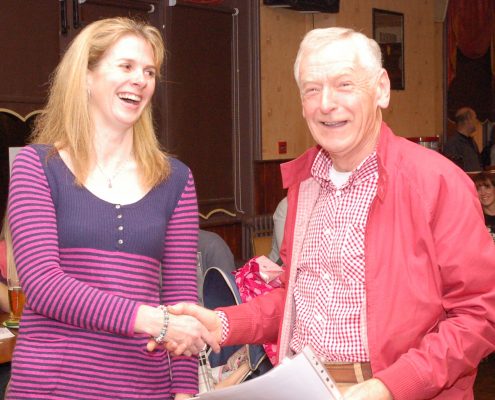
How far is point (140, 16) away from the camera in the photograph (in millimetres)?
6551

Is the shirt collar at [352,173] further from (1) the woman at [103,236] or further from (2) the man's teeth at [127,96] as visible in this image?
(2) the man's teeth at [127,96]

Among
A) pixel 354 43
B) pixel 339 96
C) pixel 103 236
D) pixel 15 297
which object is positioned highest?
pixel 354 43

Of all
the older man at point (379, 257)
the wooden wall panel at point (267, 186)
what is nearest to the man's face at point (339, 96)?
the older man at point (379, 257)

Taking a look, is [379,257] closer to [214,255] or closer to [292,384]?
[292,384]

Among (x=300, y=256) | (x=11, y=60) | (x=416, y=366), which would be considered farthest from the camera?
(x=11, y=60)

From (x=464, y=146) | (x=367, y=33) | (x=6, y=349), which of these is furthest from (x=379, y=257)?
(x=464, y=146)

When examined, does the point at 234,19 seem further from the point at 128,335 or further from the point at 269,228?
the point at 128,335

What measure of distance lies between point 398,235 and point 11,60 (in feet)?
13.7

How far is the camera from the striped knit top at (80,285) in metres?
1.92

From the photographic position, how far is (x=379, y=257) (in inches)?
74.8

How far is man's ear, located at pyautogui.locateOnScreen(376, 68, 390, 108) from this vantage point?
2.02 metres

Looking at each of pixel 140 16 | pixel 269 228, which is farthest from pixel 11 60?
pixel 269 228

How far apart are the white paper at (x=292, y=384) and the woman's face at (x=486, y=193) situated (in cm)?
474

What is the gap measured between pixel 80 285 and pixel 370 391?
27.0 inches
